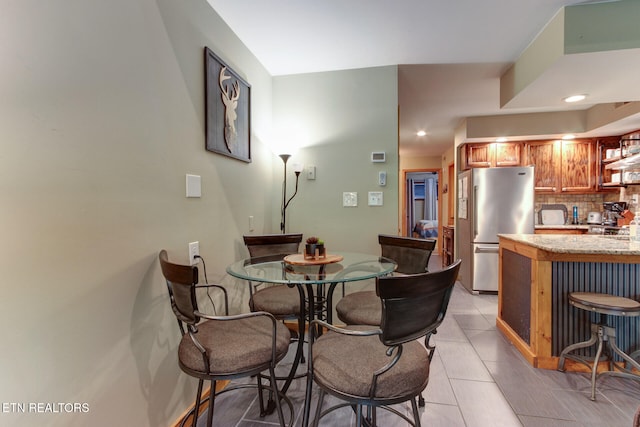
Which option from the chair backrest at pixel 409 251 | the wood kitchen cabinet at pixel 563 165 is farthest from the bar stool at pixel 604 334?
the wood kitchen cabinet at pixel 563 165

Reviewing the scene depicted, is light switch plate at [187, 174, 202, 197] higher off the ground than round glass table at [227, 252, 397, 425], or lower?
higher

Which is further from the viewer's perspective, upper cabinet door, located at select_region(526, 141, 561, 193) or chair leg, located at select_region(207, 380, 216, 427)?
upper cabinet door, located at select_region(526, 141, 561, 193)

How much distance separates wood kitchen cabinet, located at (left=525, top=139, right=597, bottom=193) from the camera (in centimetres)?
427

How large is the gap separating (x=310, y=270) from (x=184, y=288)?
0.70 metres

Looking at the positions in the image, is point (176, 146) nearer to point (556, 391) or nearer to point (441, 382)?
point (441, 382)

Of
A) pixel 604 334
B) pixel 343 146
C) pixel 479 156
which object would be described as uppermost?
pixel 479 156

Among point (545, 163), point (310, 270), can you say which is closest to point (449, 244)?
point (545, 163)

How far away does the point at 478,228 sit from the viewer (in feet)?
13.1

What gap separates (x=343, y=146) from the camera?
9.47 feet

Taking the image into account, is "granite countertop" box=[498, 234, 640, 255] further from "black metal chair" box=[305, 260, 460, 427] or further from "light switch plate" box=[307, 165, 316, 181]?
"light switch plate" box=[307, 165, 316, 181]

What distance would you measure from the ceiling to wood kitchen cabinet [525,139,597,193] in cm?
95

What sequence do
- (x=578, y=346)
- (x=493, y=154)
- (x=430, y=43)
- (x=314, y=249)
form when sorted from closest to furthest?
1. (x=314, y=249)
2. (x=578, y=346)
3. (x=430, y=43)
4. (x=493, y=154)

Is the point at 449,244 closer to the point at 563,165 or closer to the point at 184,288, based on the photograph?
the point at 563,165
